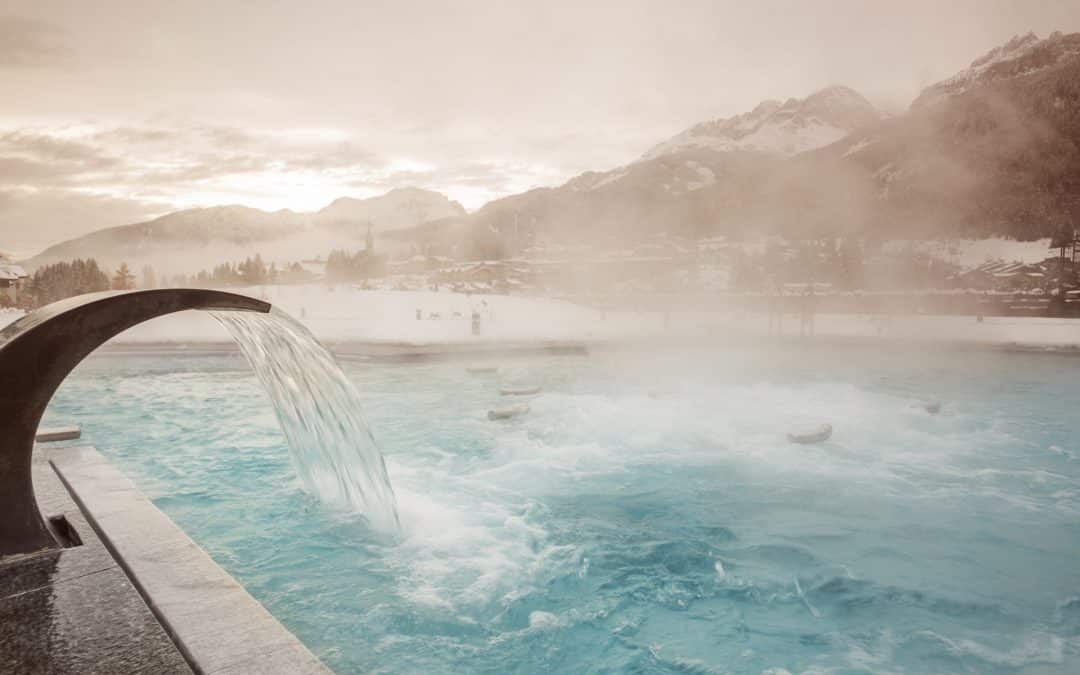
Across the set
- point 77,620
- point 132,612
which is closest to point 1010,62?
point 132,612

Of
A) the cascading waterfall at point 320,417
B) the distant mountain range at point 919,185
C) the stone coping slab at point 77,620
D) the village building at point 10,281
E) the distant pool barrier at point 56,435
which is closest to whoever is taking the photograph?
the stone coping slab at point 77,620

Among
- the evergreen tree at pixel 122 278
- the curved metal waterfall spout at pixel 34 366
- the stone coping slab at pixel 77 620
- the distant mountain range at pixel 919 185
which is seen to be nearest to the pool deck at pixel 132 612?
the stone coping slab at pixel 77 620

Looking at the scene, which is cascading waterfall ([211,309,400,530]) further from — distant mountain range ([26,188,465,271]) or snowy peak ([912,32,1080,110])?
distant mountain range ([26,188,465,271])

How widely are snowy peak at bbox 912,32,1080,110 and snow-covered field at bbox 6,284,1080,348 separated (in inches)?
2705

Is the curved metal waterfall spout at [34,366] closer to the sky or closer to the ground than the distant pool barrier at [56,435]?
closer to the sky

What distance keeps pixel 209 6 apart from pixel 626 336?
14.0 metres

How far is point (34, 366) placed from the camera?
239cm

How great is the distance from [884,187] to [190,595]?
84330 mm

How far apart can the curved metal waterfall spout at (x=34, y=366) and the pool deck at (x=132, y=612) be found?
15 centimetres

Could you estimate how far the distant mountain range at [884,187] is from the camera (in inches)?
2083

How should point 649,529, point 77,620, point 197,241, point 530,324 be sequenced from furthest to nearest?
point 197,241, point 530,324, point 649,529, point 77,620

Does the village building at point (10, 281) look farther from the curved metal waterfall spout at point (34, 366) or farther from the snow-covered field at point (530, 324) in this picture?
the curved metal waterfall spout at point (34, 366)

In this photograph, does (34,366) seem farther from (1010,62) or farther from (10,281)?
(1010,62)

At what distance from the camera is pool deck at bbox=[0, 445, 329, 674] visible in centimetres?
185
